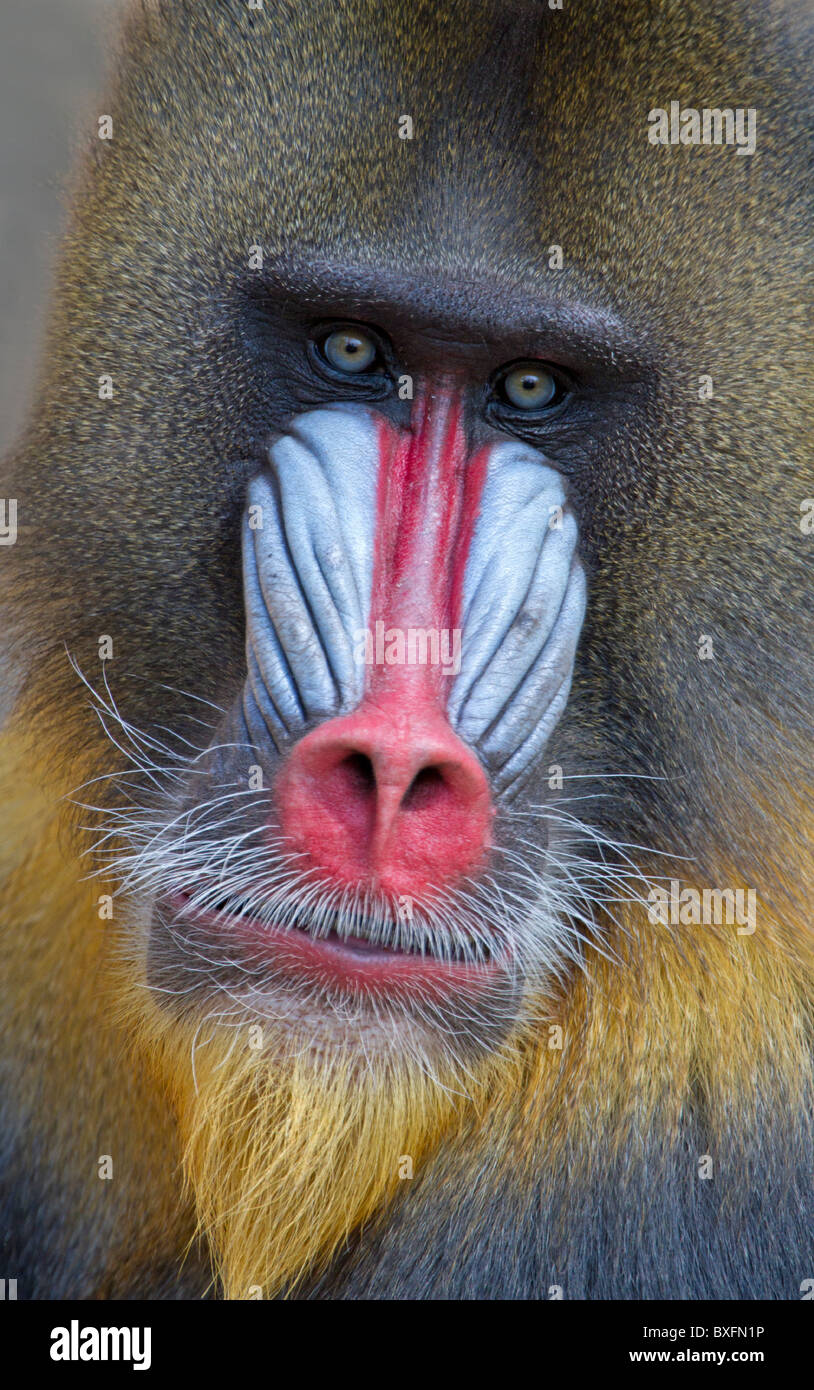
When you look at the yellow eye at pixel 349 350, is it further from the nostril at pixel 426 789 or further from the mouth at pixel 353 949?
the mouth at pixel 353 949

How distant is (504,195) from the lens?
233 centimetres

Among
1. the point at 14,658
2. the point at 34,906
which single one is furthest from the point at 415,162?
the point at 34,906

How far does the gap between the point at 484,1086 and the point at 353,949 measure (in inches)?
15.6

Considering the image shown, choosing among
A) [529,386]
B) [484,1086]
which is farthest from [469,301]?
[484,1086]

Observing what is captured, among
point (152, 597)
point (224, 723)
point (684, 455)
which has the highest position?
point (684, 455)

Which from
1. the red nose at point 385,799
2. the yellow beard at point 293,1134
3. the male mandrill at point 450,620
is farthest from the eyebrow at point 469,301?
the yellow beard at point 293,1134

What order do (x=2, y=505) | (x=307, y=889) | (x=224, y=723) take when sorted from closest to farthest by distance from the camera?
1. (x=307, y=889)
2. (x=224, y=723)
3. (x=2, y=505)

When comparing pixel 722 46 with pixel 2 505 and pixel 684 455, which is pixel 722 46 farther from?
pixel 2 505

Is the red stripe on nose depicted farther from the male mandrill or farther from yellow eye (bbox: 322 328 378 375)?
yellow eye (bbox: 322 328 378 375)

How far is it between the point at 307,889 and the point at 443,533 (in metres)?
0.60

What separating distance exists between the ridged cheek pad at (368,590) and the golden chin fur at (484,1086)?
473 mm

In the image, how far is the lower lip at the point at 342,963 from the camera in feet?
7.48

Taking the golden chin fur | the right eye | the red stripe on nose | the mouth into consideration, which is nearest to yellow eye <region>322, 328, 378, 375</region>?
the right eye

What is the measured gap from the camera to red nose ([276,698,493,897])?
214cm
